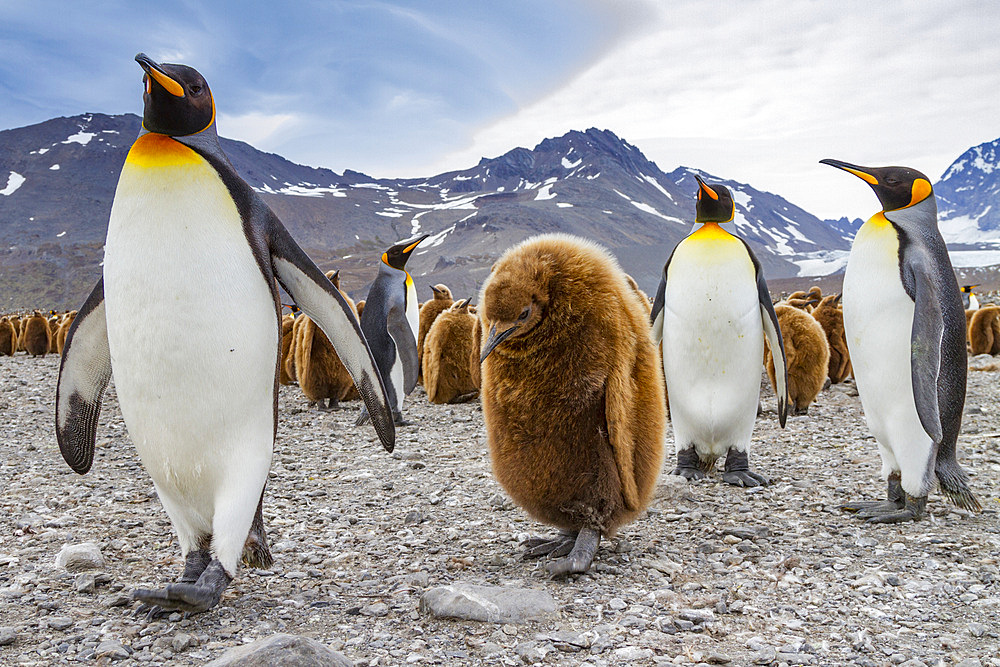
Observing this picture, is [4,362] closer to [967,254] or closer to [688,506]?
[688,506]

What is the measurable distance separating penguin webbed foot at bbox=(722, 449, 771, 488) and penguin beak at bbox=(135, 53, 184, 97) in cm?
367

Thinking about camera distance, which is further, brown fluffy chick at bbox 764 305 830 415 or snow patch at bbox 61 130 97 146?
snow patch at bbox 61 130 97 146

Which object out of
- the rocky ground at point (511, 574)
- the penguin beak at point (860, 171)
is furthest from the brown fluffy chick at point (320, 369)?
the penguin beak at point (860, 171)

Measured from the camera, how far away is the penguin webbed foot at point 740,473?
178 inches

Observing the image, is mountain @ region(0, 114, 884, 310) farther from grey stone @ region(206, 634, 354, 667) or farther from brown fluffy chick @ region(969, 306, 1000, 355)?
grey stone @ region(206, 634, 354, 667)

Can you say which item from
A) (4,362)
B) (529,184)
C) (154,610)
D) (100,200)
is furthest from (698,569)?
(529,184)

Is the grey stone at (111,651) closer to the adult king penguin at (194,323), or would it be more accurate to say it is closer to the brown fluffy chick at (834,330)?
the adult king penguin at (194,323)

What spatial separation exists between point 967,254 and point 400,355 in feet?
337

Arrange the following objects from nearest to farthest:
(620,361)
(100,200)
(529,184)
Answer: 1. (620,361)
2. (100,200)
3. (529,184)

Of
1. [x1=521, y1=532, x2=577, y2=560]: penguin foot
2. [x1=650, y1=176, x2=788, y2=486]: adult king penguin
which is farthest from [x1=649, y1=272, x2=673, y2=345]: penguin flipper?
[x1=521, y1=532, x2=577, y2=560]: penguin foot

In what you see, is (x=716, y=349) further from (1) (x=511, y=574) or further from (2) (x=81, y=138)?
(2) (x=81, y=138)

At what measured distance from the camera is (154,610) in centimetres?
255

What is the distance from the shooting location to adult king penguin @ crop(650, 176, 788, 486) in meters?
4.67

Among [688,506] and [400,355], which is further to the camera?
[400,355]
